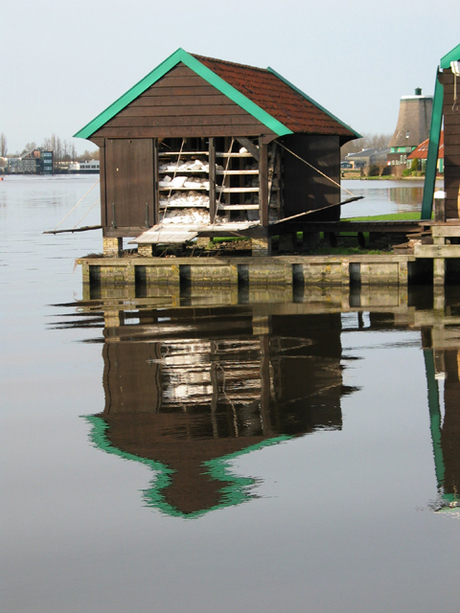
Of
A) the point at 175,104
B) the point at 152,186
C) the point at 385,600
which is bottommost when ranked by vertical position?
the point at 385,600

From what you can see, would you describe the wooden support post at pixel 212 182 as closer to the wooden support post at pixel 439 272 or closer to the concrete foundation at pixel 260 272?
the concrete foundation at pixel 260 272

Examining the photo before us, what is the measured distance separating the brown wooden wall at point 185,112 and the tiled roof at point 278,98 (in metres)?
0.48

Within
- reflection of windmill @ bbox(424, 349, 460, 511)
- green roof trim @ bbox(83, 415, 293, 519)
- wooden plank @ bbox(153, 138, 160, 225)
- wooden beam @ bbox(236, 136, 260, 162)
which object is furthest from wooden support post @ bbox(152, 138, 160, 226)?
green roof trim @ bbox(83, 415, 293, 519)

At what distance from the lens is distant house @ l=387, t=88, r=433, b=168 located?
4619 inches

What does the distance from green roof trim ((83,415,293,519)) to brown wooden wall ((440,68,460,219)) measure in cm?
1328

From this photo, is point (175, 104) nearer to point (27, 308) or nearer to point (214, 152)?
point (214, 152)

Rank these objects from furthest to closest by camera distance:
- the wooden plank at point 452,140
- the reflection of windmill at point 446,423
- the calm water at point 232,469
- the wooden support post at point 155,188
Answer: the wooden support post at point 155,188
the wooden plank at point 452,140
the reflection of windmill at point 446,423
the calm water at point 232,469

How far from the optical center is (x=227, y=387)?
1238 centimetres

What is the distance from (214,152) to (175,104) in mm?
1496

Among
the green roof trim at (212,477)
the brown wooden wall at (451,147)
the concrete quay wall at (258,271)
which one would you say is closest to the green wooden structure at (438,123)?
the brown wooden wall at (451,147)

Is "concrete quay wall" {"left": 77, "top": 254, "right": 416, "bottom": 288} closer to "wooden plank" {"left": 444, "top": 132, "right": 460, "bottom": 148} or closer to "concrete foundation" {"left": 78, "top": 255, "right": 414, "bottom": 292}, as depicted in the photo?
"concrete foundation" {"left": 78, "top": 255, "right": 414, "bottom": 292}

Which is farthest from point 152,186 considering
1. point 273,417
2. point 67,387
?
point 273,417

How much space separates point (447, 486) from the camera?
8.33 m

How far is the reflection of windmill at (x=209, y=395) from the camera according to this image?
8.84 meters
